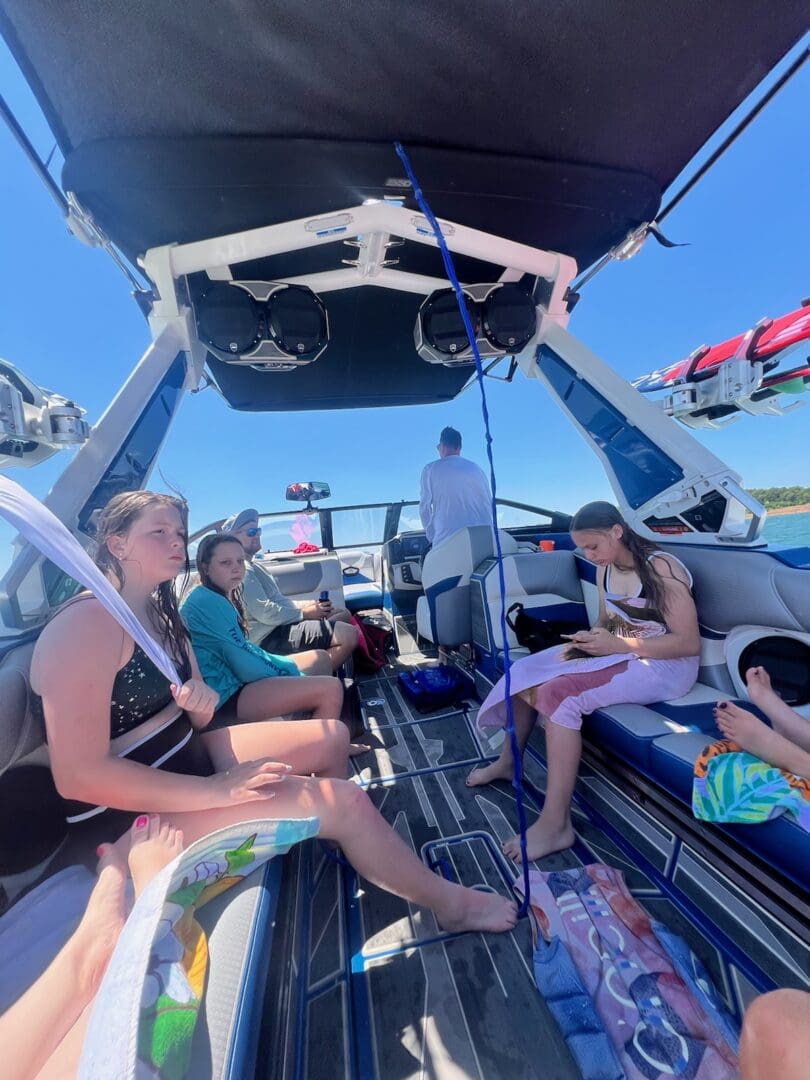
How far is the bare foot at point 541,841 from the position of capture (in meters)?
1.49

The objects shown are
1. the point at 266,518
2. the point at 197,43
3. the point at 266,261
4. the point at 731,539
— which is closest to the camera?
the point at 197,43

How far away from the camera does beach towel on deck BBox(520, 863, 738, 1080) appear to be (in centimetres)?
93

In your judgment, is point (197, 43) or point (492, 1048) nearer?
point (492, 1048)

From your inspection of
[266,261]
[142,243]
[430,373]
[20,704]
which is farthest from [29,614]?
[430,373]

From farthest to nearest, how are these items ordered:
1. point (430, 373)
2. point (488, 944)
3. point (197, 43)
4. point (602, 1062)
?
1. point (430, 373)
2. point (197, 43)
3. point (488, 944)
4. point (602, 1062)

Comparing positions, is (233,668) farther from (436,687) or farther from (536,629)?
(536,629)

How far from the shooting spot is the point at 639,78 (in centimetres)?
162

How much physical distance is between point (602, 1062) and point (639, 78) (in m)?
3.09

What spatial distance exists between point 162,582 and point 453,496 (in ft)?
7.61

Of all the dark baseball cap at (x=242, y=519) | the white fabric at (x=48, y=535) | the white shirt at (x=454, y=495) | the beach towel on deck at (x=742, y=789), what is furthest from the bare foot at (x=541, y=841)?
the dark baseball cap at (x=242, y=519)

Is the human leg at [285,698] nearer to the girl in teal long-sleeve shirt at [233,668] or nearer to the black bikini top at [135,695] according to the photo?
the girl in teal long-sleeve shirt at [233,668]

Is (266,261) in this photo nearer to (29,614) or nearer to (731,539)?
(29,614)

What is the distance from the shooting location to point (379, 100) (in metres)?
1.65

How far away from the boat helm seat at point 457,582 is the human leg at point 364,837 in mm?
1668
